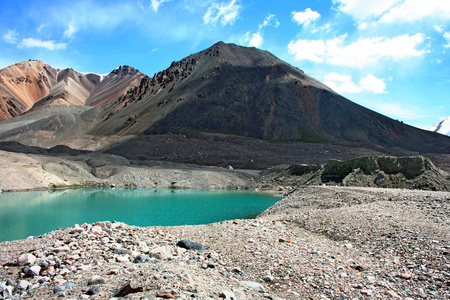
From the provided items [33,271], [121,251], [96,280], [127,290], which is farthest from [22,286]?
[127,290]

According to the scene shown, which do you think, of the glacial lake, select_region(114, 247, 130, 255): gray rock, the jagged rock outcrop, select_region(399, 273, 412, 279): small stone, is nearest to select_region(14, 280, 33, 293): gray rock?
select_region(114, 247, 130, 255): gray rock

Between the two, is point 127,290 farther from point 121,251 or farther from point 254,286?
point 121,251

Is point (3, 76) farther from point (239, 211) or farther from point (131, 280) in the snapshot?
point (131, 280)

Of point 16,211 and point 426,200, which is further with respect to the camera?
point 16,211

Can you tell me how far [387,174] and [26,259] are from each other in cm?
2900

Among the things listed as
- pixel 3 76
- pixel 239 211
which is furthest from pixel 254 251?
pixel 3 76

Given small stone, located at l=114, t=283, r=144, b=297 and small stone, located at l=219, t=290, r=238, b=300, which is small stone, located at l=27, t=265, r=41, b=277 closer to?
small stone, located at l=114, t=283, r=144, b=297

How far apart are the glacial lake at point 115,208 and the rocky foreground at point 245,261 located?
33.3 feet

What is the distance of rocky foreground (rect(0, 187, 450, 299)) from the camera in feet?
25.0

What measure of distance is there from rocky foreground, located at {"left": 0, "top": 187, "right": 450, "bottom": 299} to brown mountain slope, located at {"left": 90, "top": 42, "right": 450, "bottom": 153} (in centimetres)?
7947

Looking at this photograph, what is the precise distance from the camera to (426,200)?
57.7 feet

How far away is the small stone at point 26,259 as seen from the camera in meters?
9.24

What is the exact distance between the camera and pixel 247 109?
10612 centimetres

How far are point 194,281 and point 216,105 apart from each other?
98.0 m
